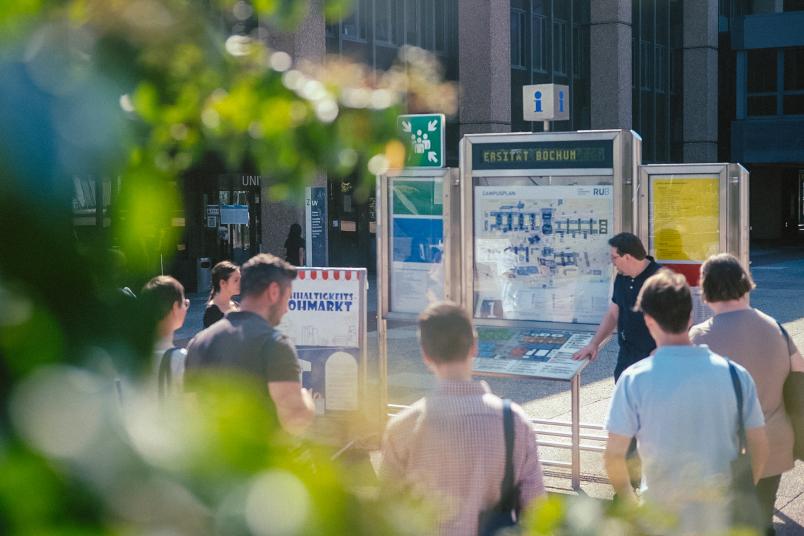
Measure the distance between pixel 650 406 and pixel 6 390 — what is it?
3199 mm

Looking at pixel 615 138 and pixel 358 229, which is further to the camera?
pixel 358 229

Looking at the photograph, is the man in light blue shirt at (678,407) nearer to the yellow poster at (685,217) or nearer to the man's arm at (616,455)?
the man's arm at (616,455)

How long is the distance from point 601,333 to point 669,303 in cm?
335

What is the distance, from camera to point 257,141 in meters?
1.05

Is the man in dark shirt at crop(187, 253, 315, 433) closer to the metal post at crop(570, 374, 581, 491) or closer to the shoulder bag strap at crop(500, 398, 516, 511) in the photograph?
the shoulder bag strap at crop(500, 398, 516, 511)

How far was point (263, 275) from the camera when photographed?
15.1 feet

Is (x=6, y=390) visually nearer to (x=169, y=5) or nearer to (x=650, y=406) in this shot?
(x=169, y=5)

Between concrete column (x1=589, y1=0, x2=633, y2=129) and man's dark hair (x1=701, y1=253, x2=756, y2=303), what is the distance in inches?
965

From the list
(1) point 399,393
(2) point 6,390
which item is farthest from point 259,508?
(1) point 399,393

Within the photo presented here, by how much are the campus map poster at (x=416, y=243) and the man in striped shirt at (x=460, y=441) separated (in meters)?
4.82

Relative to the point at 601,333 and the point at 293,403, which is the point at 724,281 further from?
the point at 601,333

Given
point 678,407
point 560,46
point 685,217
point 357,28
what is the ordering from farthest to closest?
point 560,46, point 357,28, point 685,217, point 678,407

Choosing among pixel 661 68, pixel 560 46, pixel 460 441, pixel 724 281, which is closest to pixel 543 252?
pixel 724 281

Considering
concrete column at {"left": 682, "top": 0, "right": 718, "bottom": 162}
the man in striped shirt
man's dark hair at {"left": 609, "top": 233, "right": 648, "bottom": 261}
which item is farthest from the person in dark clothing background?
concrete column at {"left": 682, "top": 0, "right": 718, "bottom": 162}
